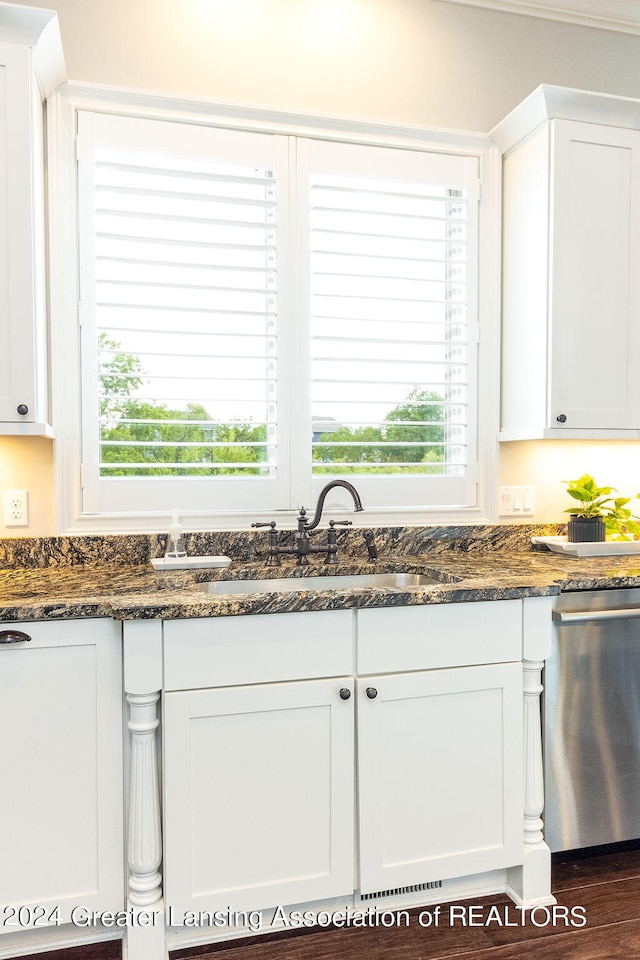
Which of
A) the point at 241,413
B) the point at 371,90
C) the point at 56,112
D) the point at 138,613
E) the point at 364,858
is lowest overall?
the point at 364,858

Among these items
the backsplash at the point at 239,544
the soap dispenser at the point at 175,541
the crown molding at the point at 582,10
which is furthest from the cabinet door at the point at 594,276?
the soap dispenser at the point at 175,541

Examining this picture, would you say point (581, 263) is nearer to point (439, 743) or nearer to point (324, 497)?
point (324, 497)

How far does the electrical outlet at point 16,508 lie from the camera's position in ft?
7.49

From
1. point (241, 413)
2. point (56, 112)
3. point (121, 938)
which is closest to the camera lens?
point (121, 938)

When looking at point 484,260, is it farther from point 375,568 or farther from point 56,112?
point 56,112

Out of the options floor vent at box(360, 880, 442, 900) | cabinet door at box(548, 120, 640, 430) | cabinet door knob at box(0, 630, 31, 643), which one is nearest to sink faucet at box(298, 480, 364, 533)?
cabinet door at box(548, 120, 640, 430)

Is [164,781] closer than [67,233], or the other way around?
[164,781]

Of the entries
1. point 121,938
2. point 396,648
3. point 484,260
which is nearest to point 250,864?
point 121,938

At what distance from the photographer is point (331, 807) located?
1.82 m

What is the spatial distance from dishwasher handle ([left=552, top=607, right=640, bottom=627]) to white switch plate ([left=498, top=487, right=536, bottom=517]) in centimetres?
74

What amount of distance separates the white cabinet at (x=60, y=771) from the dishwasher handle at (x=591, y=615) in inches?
50.0

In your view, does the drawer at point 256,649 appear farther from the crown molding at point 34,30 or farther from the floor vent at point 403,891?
the crown molding at point 34,30

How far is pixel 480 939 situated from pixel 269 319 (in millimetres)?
2045

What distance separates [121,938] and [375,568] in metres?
1.28
